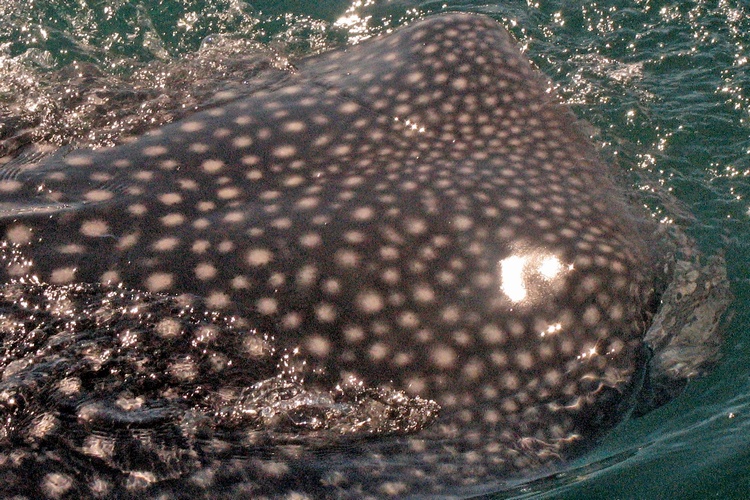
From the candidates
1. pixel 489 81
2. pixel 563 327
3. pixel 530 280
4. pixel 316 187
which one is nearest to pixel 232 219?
pixel 316 187

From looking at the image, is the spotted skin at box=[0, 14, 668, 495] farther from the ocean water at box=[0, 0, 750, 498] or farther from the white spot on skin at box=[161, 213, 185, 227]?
the ocean water at box=[0, 0, 750, 498]

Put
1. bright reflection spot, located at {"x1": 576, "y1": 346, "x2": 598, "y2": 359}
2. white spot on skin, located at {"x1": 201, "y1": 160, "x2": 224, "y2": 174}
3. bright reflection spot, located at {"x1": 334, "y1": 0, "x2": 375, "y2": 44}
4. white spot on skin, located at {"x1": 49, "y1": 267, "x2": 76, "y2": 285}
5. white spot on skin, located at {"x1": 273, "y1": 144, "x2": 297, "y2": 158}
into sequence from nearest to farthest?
white spot on skin, located at {"x1": 49, "y1": 267, "x2": 76, "y2": 285} < bright reflection spot, located at {"x1": 576, "y1": 346, "x2": 598, "y2": 359} < white spot on skin, located at {"x1": 201, "y1": 160, "x2": 224, "y2": 174} < white spot on skin, located at {"x1": 273, "y1": 144, "x2": 297, "y2": 158} < bright reflection spot, located at {"x1": 334, "y1": 0, "x2": 375, "y2": 44}

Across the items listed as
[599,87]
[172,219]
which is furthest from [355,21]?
[172,219]

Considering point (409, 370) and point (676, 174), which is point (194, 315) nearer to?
point (409, 370)

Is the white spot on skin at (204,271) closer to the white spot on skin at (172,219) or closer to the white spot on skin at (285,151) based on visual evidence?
the white spot on skin at (172,219)

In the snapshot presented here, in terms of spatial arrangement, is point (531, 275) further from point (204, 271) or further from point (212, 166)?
point (212, 166)

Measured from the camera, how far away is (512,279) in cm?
335

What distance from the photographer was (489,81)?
4.44m

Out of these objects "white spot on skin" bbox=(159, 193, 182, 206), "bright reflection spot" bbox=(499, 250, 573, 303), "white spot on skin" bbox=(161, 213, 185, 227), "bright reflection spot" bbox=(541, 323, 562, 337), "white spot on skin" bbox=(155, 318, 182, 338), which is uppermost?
"white spot on skin" bbox=(159, 193, 182, 206)

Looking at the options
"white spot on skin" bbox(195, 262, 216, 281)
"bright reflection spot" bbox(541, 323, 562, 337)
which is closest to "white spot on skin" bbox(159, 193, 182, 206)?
"white spot on skin" bbox(195, 262, 216, 281)

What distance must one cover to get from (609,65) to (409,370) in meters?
4.03

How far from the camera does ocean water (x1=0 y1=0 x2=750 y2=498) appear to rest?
3.53 metres

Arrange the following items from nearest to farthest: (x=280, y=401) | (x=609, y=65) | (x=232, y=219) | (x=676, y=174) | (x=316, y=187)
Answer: (x=280, y=401)
(x=232, y=219)
(x=316, y=187)
(x=676, y=174)
(x=609, y=65)

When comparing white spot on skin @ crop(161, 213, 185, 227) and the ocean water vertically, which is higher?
white spot on skin @ crop(161, 213, 185, 227)
